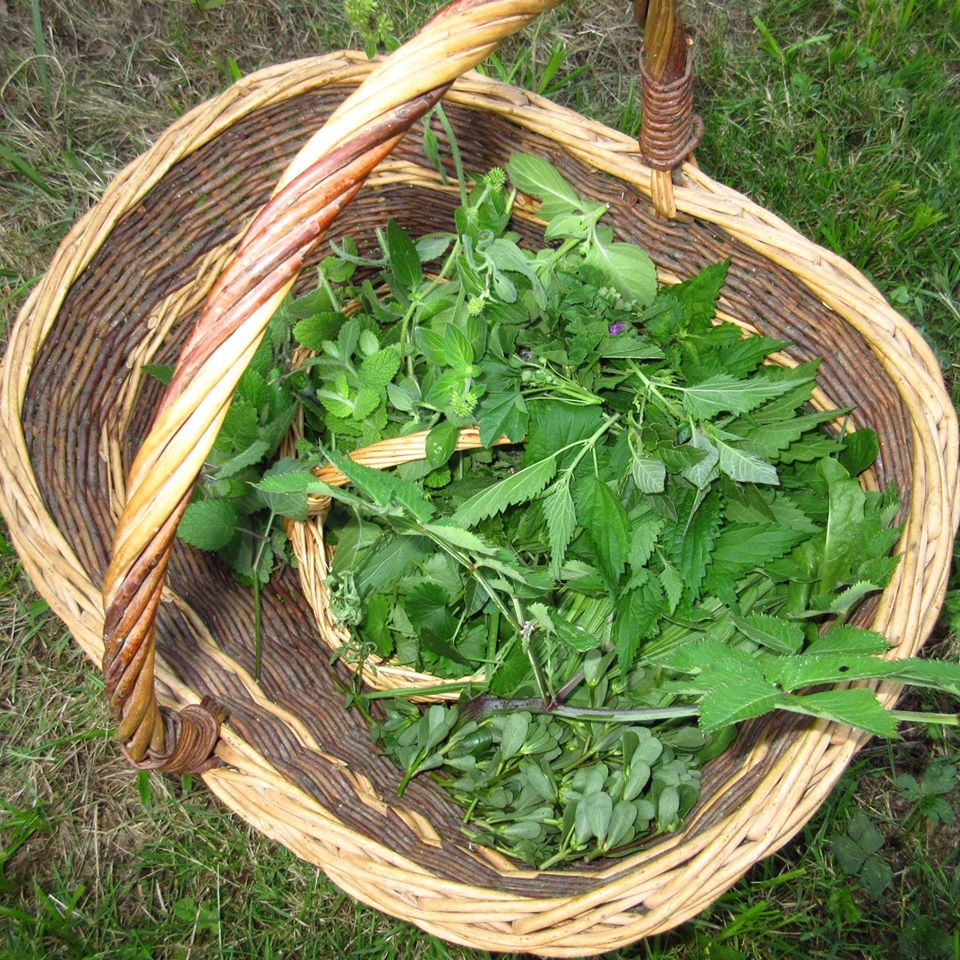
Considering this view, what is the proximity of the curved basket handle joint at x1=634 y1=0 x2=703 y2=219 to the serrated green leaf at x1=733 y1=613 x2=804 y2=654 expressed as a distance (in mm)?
434

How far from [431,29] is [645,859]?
2.40 feet

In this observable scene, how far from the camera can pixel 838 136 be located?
4.66 ft

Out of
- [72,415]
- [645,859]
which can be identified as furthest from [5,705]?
[645,859]

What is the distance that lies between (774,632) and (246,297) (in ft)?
1.77

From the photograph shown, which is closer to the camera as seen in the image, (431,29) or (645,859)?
(431,29)

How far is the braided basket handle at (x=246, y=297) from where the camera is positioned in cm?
66

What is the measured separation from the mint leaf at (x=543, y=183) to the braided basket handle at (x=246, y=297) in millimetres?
267

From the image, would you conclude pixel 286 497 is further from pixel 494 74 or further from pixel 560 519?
pixel 494 74

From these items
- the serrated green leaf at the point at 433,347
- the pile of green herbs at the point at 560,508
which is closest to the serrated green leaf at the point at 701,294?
the pile of green herbs at the point at 560,508

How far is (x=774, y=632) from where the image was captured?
848mm

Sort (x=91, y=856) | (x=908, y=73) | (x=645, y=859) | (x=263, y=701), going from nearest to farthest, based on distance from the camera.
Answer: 1. (x=645, y=859)
2. (x=263, y=701)
3. (x=91, y=856)
4. (x=908, y=73)

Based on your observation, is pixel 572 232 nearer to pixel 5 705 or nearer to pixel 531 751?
pixel 531 751

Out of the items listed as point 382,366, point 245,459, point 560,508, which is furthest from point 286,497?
point 560,508

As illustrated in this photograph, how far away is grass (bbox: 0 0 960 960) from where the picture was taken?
3.86ft
